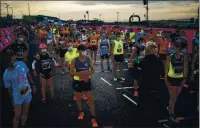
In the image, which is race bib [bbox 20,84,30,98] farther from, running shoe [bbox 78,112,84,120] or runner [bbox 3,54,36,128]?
running shoe [bbox 78,112,84,120]

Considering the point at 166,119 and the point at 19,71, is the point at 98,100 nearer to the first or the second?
the point at 166,119

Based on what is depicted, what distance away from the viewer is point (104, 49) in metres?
12.5

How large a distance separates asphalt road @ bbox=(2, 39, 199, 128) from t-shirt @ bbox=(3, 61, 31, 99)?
4.95ft

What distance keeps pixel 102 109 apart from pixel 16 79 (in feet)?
10.1

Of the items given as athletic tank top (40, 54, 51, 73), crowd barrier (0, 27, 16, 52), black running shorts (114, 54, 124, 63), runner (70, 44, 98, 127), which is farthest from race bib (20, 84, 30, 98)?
crowd barrier (0, 27, 16, 52)

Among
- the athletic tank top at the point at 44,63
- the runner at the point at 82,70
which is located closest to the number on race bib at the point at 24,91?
the runner at the point at 82,70

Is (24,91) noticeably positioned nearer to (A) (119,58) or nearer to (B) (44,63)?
(B) (44,63)

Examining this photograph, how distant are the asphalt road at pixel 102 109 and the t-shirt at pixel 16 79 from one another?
1.51 meters

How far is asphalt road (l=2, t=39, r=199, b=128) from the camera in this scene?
6.27 meters

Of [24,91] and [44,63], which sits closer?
[24,91]

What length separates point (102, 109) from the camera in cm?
729

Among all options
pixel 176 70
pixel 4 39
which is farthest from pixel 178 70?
pixel 4 39

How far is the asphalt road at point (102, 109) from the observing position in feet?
20.6

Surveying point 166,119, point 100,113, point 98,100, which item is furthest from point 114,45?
point 166,119
